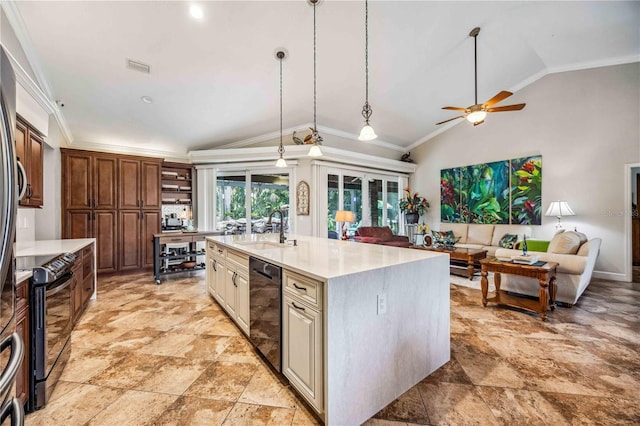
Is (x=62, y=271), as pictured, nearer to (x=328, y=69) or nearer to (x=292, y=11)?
(x=292, y=11)

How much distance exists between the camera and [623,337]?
2.57 metres

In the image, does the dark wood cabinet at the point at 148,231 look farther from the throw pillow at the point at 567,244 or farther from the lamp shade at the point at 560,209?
the lamp shade at the point at 560,209

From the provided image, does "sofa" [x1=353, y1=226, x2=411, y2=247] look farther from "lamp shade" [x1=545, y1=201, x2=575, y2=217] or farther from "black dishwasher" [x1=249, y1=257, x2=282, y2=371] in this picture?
"black dishwasher" [x1=249, y1=257, x2=282, y2=371]

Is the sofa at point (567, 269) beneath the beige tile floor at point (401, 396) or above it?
above

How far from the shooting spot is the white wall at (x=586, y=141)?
15.5ft

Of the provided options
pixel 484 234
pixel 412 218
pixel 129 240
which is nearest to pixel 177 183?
pixel 129 240

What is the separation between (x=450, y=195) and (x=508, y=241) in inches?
76.8

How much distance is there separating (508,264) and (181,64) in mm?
4737

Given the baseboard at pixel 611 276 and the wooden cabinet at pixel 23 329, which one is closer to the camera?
→ the wooden cabinet at pixel 23 329

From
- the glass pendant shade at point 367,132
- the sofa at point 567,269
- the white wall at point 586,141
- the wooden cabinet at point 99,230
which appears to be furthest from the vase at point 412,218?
the wooden cabinet at point 99,230

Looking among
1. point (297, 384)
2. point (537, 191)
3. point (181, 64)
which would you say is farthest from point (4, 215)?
point (537, 191)

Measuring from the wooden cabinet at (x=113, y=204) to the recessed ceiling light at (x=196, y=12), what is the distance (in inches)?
130

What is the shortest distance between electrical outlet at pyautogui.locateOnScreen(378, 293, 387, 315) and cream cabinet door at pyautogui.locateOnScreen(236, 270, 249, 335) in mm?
1265

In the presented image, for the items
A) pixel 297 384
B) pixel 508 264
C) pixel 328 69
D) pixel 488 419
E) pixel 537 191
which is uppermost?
pixel 328 69
